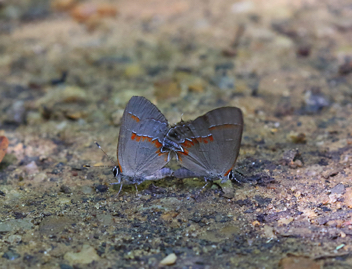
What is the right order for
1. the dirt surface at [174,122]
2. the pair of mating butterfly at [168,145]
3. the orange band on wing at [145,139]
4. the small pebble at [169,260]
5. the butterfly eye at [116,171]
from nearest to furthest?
the small pebble at [169,260] < the dirt surface at [174,122] < the pair of mating butterfly at [168,145] < the orange band on wing at [145,139] < the butterfly eye at [116,171]

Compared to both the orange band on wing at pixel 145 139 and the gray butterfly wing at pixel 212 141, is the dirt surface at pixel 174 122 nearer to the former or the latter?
the gray butterfly wing at pixel 212 141

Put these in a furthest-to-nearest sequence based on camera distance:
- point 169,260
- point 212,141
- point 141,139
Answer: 1. point 141,139
2. point 212,141
3. point 169,260

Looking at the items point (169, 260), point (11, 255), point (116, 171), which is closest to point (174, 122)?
A: point (116, 171)

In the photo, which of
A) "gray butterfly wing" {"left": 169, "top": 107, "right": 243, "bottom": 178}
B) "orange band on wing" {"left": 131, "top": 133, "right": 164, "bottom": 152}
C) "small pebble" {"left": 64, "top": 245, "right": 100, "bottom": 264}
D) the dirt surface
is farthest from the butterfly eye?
"small pebble" {"left": 64, "top": 245, "right": 100, "bottom": 264}

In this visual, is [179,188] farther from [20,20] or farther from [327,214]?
[20,20]

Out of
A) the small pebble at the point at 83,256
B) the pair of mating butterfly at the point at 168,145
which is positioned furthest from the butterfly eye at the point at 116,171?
the small pebble at the point at 83,256

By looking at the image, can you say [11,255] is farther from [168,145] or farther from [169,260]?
[168,145]
